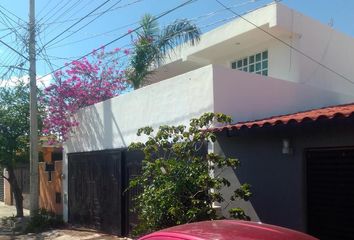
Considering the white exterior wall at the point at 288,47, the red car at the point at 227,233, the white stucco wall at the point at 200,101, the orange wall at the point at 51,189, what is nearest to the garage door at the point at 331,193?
the white stucco wall at the point at 200,101

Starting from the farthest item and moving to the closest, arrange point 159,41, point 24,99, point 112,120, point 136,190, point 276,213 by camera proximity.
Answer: point 24,99, point 159,41, point 112,120, point 136,190, point 276,213

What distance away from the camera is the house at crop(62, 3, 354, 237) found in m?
9.20

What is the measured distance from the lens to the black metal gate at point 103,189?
11383mm

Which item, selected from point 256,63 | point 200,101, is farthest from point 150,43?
point 200,101

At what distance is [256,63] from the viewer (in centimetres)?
1473

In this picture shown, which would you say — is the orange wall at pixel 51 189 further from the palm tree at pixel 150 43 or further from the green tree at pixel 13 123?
the palm tree at pixel 150 43

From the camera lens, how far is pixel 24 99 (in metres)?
15.9

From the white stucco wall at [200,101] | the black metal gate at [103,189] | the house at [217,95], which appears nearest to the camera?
the white stucco wall at [200,101]

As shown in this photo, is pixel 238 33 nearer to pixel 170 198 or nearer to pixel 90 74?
pixel 90 74

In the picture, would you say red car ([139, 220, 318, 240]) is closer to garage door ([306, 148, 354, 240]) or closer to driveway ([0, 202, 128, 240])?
garage door ([306, 148, 354, 240])

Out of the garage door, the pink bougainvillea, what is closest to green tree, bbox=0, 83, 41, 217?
the pink bougainvillea

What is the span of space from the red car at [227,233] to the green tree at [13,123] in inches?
505

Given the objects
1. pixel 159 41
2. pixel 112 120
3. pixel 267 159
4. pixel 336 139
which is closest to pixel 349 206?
pixel 336 139

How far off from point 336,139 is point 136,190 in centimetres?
555
